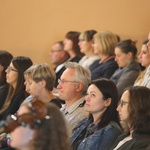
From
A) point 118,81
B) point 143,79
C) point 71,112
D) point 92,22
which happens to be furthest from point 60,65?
point 71,112

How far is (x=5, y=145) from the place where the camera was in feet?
12.3

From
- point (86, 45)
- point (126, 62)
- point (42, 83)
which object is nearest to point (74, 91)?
point (42, 83)

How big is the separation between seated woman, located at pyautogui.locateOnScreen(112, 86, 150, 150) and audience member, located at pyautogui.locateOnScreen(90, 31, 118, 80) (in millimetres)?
2263

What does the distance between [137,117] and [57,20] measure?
3.85 meters

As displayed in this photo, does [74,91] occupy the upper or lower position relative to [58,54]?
upper

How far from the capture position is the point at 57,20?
21.3ft

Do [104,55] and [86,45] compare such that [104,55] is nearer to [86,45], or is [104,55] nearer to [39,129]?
[86,45]

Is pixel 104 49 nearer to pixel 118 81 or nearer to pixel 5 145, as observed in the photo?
pixel 118 81

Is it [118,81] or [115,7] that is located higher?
[115,7]

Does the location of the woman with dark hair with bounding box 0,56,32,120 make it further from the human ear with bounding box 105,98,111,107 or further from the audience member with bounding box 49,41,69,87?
the audience member with bounding box 49,41,69,87

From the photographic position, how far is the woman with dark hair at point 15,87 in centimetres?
435

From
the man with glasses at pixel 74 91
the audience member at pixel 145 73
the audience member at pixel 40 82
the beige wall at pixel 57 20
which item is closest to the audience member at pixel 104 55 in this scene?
the beige wall at pixel 57 20

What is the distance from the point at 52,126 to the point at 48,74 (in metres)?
2.11

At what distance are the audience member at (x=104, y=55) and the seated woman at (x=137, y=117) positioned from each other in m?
2.26
